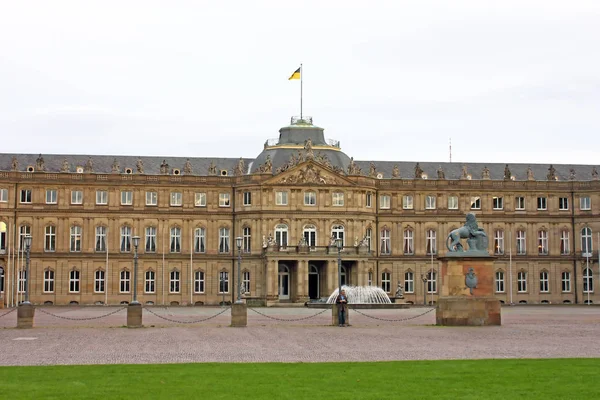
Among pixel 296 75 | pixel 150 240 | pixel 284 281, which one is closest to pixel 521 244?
pixel 284 281

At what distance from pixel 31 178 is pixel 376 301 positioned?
38.3 metres

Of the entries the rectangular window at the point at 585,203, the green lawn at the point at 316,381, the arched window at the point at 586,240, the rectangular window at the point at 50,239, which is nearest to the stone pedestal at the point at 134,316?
the green lawn at the point at 316,381

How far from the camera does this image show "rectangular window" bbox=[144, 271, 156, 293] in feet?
357

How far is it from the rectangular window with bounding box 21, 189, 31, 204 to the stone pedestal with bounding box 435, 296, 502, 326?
64.2m

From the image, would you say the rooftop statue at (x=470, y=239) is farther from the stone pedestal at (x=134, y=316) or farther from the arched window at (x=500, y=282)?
the arched window at (x=500, y=282)

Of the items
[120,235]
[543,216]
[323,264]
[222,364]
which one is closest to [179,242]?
[120,235]

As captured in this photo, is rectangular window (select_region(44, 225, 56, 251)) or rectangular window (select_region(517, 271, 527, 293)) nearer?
rectangular window (select_region(44, 225, 56, 251))

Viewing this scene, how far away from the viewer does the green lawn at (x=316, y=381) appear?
23922 millimetres

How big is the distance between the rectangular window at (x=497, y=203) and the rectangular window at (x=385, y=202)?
11563 millimetres

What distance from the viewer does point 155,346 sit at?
4009 centimetres

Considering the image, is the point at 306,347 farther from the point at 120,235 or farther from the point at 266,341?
the point at 120,235

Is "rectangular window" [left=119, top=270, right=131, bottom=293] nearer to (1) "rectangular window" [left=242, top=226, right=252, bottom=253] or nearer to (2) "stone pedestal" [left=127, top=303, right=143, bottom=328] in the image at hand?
(1) "rectangular window" [left=242, top=226, right=252, bottom=253]

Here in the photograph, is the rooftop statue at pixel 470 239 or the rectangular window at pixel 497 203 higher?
the rectangular window at pixel 497 203

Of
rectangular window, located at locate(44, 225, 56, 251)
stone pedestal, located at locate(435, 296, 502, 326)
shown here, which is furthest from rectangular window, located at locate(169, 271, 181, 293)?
stone pedestal, located at locate(435, 296, 502, 326)
